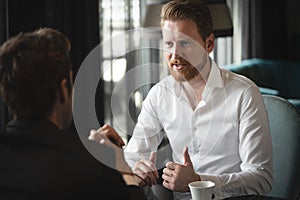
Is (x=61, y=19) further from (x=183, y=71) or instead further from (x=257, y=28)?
(x=257, y=28)

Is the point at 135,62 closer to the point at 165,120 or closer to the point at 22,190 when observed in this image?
the point at 165,120

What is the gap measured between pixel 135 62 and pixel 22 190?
238cm

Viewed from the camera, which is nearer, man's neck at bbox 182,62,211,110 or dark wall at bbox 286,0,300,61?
man's neck at bbox 182,62,211,110

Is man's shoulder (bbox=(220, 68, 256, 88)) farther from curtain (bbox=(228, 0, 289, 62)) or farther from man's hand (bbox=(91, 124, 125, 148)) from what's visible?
curtain (bbox=(228, 0, 289, 62))

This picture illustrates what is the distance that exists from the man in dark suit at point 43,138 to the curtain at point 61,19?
1.12m

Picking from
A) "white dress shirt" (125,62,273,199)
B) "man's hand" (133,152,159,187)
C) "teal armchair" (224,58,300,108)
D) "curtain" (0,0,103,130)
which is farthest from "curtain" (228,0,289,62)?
"man's hand" (133,152,159,187)

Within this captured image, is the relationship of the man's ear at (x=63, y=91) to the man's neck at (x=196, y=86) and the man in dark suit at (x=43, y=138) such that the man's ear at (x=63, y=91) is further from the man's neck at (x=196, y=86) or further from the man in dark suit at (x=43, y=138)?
the man's neck at (x=196, y=86)

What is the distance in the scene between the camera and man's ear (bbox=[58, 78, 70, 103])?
1281mm

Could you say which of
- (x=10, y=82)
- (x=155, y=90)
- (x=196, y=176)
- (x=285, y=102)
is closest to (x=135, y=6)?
(x=155, y=90)

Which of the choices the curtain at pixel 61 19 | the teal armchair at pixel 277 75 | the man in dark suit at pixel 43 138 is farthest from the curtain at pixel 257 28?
the man in dark suit at pixel 43 138

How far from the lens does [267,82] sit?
4902mm

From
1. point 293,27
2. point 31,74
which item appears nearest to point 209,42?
point 31,74

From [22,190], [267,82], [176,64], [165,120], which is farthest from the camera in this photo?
[267,82]

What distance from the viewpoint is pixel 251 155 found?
6.10 ft
